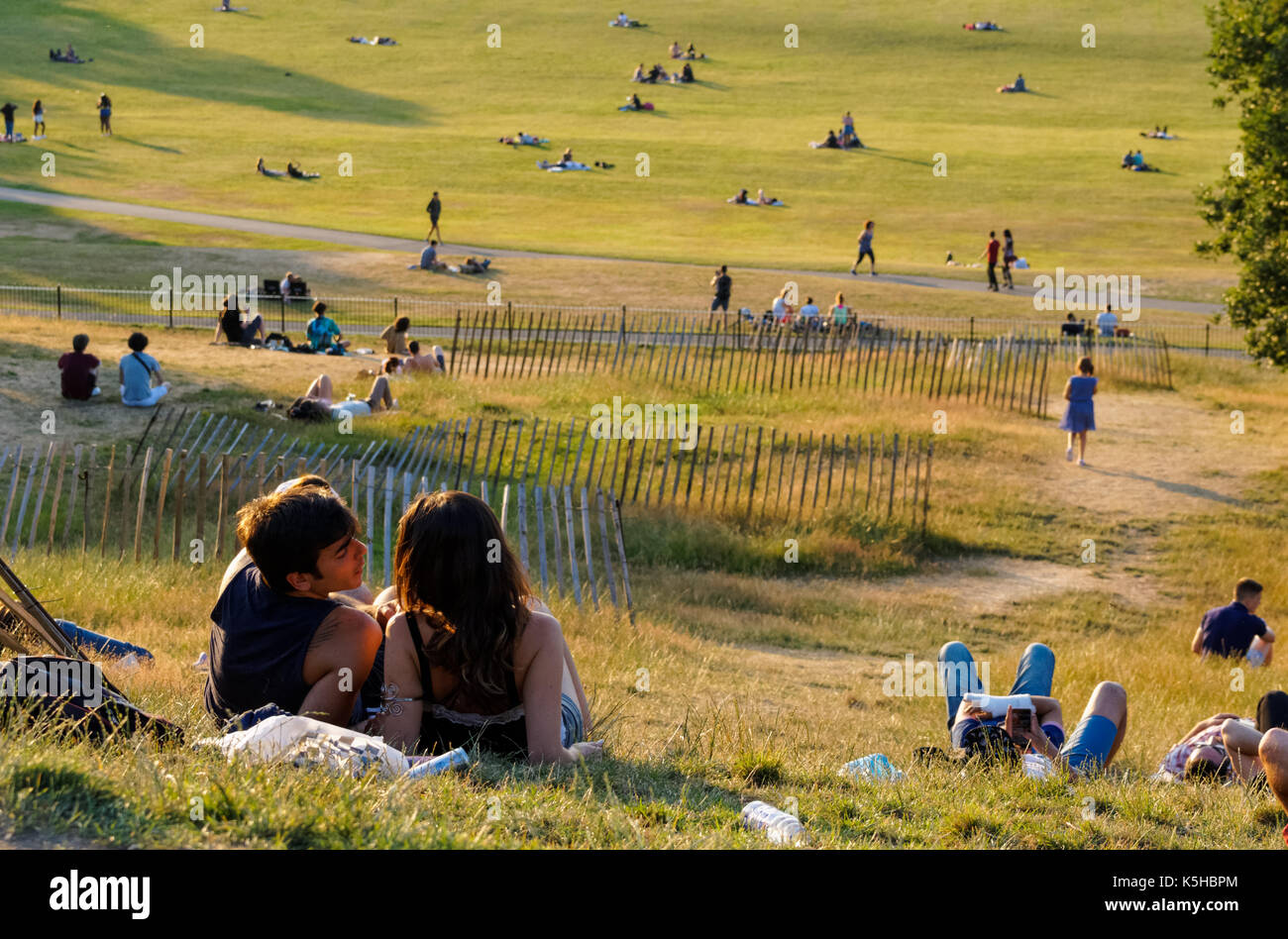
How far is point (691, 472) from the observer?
14820mm

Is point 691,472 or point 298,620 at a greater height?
point 298,620

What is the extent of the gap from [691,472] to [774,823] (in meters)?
10.6

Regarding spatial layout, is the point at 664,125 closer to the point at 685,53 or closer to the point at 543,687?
the point at 685,53

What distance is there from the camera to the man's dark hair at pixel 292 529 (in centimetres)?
443

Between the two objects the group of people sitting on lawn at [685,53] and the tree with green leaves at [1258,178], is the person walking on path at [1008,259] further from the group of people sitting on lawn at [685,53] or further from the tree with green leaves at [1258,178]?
the group of people sitting on lawn at [685,53]

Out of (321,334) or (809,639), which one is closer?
(809,639)

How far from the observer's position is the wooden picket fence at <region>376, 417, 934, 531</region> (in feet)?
48.8

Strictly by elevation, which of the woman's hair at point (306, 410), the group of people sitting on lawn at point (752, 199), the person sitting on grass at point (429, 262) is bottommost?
the woman's hair at point (306, 410)

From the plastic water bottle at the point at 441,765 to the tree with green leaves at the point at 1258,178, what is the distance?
17.3 m

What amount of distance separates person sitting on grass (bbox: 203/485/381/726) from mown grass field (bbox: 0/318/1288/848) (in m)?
0.33

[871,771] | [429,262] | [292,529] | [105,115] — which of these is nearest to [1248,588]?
[871,771]

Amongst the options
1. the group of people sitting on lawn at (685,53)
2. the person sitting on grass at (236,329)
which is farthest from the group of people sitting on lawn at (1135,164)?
the person sitting on grass at (236,329)

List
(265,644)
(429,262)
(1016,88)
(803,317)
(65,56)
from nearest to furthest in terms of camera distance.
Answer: (265,644) < (803,317) < (429,262) < (65,56) < (1016,88)

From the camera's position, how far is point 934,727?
8.18 metres
